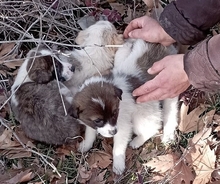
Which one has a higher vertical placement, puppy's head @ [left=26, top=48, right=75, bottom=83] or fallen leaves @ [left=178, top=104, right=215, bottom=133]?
puppy's head @ [left=26, top=48, right=75, bottom=83]

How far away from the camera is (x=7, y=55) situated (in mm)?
5137

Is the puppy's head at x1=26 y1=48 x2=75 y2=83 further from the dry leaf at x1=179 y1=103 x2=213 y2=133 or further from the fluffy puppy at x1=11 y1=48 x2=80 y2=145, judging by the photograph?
the dry leaf at x1=179 y1=103 x2=213 y2=133

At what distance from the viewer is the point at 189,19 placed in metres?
4.33

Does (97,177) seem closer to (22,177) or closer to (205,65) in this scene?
(22,177)

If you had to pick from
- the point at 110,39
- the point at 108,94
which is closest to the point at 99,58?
the point at 110,39

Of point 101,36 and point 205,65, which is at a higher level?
point 205,65

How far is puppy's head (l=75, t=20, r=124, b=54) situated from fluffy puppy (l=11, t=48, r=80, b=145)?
405mm

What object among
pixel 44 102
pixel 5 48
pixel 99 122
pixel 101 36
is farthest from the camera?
pixel 5 48

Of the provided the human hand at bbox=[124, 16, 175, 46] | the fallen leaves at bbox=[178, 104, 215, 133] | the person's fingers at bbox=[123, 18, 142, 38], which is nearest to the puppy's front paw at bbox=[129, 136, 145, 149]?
the fallen leaves at bbox=[178, 104, 215, 133]

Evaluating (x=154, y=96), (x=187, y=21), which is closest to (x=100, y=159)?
(x=154, y=96)

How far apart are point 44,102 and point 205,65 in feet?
5.54

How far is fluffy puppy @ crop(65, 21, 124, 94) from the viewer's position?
16.3 ft

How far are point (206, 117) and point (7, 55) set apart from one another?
87.0 inches

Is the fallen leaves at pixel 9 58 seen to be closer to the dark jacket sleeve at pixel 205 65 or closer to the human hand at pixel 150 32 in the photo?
the human hand at pixel 150 32
